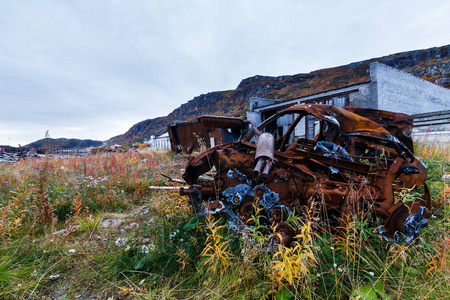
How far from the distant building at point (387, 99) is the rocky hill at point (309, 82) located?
10983mm

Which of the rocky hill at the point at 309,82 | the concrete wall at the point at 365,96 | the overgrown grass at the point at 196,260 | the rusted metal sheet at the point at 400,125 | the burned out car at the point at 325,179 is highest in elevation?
the rocky hill at the point at 309,82

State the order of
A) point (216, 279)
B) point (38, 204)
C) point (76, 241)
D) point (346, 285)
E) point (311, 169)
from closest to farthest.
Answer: point (346, 285) → point (216, 279) → point (311, 169) → point (76, 241) → point (38, 204)

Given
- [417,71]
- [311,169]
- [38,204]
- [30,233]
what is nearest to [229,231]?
[311,169]

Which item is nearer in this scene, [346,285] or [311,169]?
[346,285]

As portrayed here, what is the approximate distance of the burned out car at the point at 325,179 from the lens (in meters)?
1.90

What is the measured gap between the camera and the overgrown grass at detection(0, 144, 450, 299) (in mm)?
1600

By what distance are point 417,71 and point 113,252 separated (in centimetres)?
5509

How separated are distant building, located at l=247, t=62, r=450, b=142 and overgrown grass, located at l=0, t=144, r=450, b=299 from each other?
8.12 metres

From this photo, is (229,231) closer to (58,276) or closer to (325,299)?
(325,299)

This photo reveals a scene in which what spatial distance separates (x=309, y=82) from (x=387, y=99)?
43235mm

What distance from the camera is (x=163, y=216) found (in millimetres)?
2969

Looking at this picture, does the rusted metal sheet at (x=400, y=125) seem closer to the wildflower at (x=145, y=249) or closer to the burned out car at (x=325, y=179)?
the burned out car at (x=325, y=179)

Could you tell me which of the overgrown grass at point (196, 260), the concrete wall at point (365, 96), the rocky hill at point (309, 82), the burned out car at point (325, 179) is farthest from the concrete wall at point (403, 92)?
the rocky hill at point (309, 82)

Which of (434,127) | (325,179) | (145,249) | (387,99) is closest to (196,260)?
(145,249)
